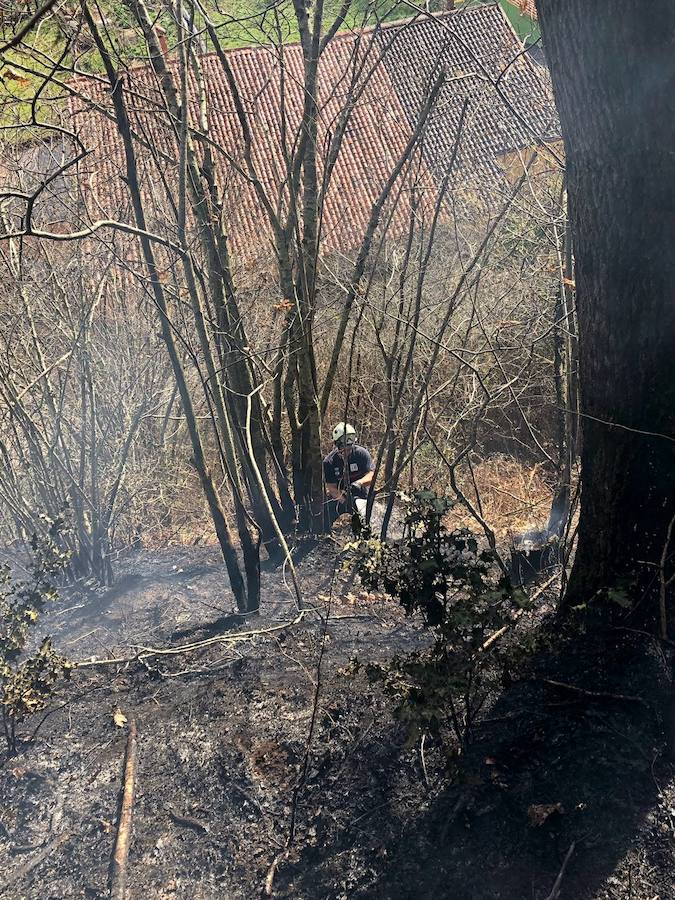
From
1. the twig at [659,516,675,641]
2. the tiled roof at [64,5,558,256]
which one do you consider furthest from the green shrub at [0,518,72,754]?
the tiled roof at [64,5,558,256]

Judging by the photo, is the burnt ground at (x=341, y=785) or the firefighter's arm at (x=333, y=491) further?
the firefighter's arm at (x=333, y=491)

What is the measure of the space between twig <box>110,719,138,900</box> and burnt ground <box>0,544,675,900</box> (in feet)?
0.13

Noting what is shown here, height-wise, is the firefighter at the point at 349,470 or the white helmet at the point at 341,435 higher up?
the white helmet at the point at 341,435

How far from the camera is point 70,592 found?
6531mm

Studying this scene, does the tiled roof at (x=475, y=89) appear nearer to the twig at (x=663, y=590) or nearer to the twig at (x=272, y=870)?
the twig at (x=663, y=590)

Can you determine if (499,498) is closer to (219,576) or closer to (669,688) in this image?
(219,576)

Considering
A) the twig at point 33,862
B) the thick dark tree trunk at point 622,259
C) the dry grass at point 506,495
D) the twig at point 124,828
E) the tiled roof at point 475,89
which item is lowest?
the dry grass at point 506,495

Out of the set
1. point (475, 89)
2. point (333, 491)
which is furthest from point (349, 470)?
point (475, 89)

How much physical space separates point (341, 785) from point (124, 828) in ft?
3.16

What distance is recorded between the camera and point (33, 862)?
3.33 m

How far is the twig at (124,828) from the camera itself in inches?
124

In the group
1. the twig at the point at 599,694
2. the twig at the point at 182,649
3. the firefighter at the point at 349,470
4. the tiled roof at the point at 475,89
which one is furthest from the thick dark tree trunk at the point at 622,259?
the firefighter at the point at 349,470

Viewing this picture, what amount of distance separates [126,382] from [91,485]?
157 cm

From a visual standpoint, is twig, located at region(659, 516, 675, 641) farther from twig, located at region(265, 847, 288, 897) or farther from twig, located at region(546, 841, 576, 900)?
twig, located at region(265, 847, 288, 897)
